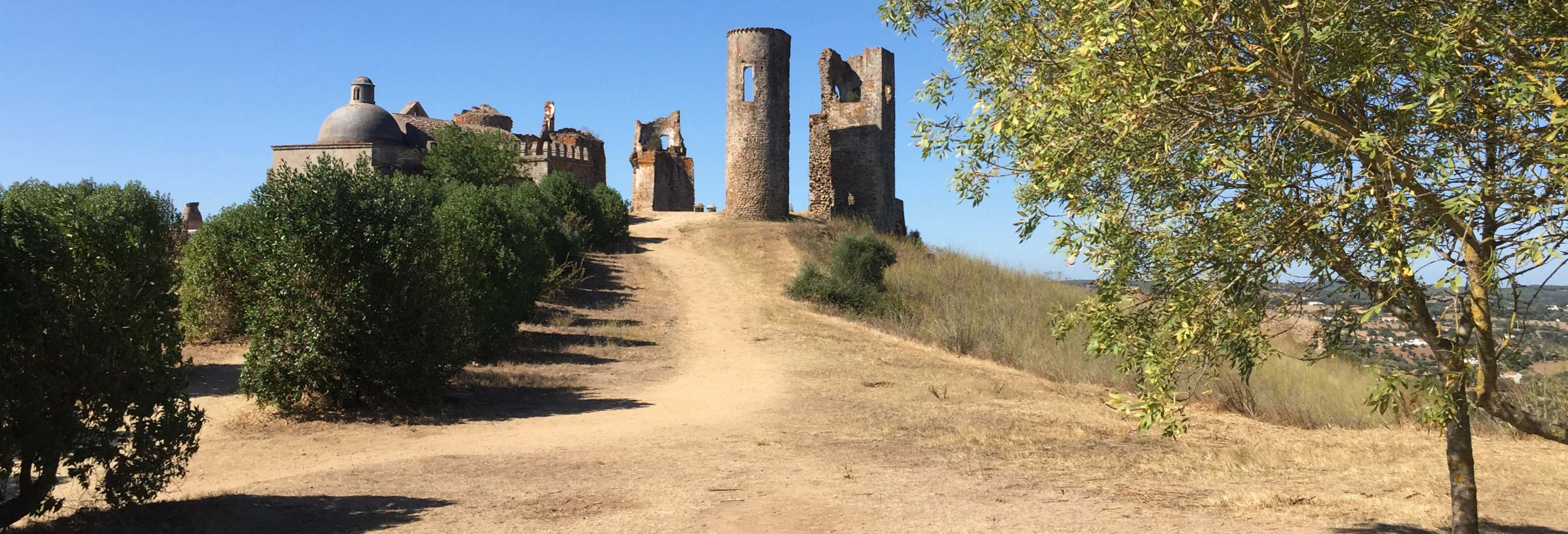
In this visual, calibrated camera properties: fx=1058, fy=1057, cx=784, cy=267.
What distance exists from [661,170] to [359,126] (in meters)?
11.6

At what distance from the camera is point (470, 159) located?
1417 inches

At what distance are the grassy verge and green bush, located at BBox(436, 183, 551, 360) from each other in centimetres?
700

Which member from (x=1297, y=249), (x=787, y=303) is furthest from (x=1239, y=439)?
(x=787, y=303)

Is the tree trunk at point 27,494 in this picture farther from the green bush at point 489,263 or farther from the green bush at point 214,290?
the green bush at point 214,290

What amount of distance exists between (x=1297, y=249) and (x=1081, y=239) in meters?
1.01

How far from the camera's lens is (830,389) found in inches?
546

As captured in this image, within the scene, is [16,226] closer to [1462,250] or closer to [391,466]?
[391,466]

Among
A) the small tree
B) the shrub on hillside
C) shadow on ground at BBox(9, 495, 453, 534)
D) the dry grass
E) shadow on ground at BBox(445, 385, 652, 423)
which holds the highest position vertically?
the small tree

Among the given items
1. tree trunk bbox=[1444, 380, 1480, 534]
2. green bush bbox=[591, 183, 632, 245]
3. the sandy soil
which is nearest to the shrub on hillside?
green bush bbox=[591, 183, 632, 245]

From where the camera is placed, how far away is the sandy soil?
662 centimetres

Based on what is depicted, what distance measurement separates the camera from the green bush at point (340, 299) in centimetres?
1035

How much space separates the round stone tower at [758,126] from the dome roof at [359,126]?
15049 millimetres

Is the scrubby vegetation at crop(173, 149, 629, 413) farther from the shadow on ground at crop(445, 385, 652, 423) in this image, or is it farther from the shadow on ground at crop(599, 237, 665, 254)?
the shadow on ground at crop(599, 237, 665, 254)

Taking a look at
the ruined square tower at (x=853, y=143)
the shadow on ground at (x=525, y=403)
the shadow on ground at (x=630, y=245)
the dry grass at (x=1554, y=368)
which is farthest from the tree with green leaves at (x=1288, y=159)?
the ruined square tower at (x=853, y=143)
